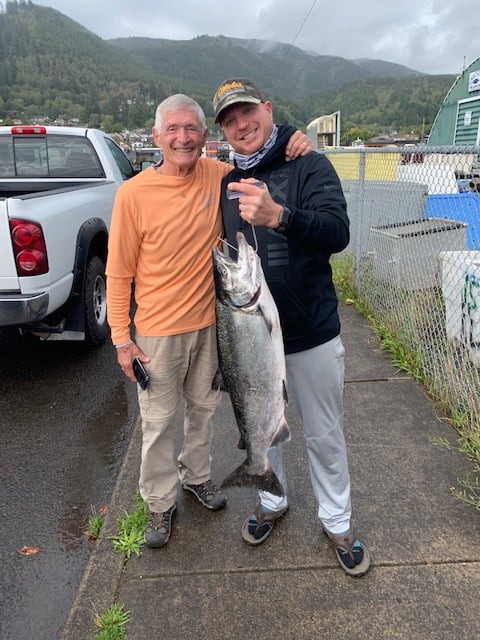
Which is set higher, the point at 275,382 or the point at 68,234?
the point at 68,234

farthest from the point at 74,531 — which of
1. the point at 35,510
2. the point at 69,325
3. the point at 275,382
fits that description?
the point at 69,325

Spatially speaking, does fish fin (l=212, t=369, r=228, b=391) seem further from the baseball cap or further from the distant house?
the distant house

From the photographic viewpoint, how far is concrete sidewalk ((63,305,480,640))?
6.84 ft

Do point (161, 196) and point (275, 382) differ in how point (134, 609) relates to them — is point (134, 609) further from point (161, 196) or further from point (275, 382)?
point (161, 196)

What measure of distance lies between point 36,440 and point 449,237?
4504 mm

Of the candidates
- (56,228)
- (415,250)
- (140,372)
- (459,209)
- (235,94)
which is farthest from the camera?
(459,209)

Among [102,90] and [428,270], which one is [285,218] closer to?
[428,270]

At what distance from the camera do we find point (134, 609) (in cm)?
218

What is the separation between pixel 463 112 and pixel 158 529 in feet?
78.7

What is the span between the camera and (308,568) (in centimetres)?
236

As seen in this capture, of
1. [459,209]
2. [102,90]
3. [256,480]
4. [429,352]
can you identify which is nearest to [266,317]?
[256,480]

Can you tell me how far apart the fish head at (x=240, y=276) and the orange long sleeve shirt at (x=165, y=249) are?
0.40 metres

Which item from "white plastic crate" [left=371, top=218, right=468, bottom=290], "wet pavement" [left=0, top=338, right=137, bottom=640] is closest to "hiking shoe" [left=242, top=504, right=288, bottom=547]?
"wet pavement" [left=0, top=338, right=137, bottom=640]

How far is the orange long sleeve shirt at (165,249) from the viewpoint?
2250 mm
